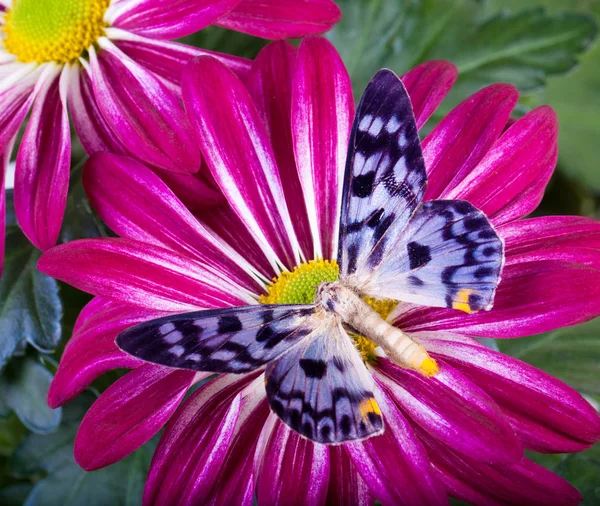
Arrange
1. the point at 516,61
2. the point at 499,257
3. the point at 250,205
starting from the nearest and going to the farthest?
the point at 499,257 < the point at 250,205 < the point at 516,61

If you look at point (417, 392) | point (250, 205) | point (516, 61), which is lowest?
point (417, 392)

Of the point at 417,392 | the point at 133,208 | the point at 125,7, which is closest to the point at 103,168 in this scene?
the point at 133,208

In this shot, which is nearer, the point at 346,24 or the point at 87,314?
the point at 87,314

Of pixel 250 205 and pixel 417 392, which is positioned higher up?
pixel 250 205

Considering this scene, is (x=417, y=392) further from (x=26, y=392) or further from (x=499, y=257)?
(x=26, y=392)


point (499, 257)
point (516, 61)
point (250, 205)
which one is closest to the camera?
point (499, 257)

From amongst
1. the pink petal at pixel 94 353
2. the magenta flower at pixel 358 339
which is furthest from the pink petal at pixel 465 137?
the pink petal at pixel 94 353
